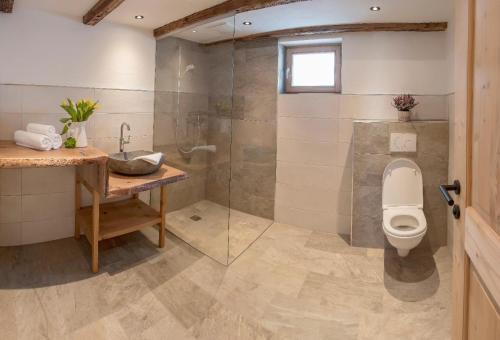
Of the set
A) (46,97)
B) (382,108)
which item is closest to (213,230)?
(46,97)

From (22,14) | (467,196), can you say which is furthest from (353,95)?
(22,14)

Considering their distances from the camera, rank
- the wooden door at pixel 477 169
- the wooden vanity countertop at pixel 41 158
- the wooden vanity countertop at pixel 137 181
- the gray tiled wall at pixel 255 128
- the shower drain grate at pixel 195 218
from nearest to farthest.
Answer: the wooden door at pixel 477 169, the wooden vanity countertop at pixel 41 158, the wooden vanity countertop at pixel 137 181, the shower drain grate at pixel 195 218, the gray tiled wall at pixel 255 128

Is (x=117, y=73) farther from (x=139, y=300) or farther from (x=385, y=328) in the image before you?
(x=385, y=328)

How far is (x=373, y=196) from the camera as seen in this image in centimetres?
272

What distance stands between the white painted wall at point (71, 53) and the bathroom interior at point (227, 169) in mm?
13

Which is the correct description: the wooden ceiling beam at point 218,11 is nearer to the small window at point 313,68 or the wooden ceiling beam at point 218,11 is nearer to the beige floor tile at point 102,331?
the small window at point 313,68

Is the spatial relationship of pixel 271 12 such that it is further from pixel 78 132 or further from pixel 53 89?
pixel 53 89

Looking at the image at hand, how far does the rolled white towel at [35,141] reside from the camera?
2055 millimetres

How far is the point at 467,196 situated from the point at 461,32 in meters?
0.57

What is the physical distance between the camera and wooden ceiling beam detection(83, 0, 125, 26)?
7.18 feet

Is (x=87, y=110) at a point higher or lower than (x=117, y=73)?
lower

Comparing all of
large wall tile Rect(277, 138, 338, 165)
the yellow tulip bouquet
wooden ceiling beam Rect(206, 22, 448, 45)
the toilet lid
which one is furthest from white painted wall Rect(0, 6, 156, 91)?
the toilet lid

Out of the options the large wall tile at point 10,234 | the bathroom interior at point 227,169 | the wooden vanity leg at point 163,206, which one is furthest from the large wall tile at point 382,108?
the large wall tile at point 10,234

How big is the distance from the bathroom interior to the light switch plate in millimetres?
17
